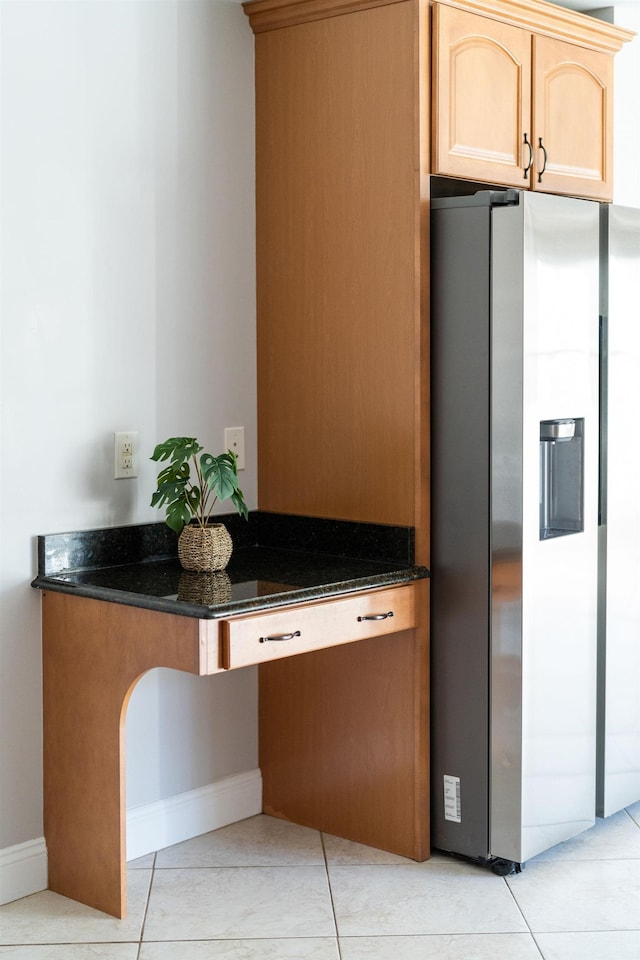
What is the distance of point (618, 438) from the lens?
10.5 feet

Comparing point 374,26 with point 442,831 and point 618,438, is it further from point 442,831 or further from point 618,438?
point 442,831

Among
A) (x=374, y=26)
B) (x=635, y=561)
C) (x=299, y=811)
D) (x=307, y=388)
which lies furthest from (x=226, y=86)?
(x=299, y=811)

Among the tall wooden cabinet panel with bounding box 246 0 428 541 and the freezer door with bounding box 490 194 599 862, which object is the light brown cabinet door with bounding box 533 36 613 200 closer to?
the freezer door with bounding box 490 194 599 862

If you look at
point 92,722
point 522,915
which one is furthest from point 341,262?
point 522,915

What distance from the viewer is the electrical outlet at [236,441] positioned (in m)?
3.29

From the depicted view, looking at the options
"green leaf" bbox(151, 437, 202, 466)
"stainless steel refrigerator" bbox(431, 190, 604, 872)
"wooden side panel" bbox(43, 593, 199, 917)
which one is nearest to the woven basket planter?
"green leaf" bbox(151, 437, 202, 466)

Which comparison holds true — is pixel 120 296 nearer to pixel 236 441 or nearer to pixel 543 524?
pixel 236 441

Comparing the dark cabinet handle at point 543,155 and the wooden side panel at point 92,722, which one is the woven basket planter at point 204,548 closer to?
the wooden side panel at point 92,722

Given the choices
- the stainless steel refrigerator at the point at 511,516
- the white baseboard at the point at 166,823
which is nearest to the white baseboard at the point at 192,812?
the white baseboard at the point at 166,823

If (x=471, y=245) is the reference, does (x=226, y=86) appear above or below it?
above

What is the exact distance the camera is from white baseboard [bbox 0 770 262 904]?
111 inches

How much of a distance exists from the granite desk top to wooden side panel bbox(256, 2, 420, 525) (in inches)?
2.5

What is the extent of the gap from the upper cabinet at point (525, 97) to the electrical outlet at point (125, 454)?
1049 millimetres

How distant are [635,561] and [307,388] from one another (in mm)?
1061
